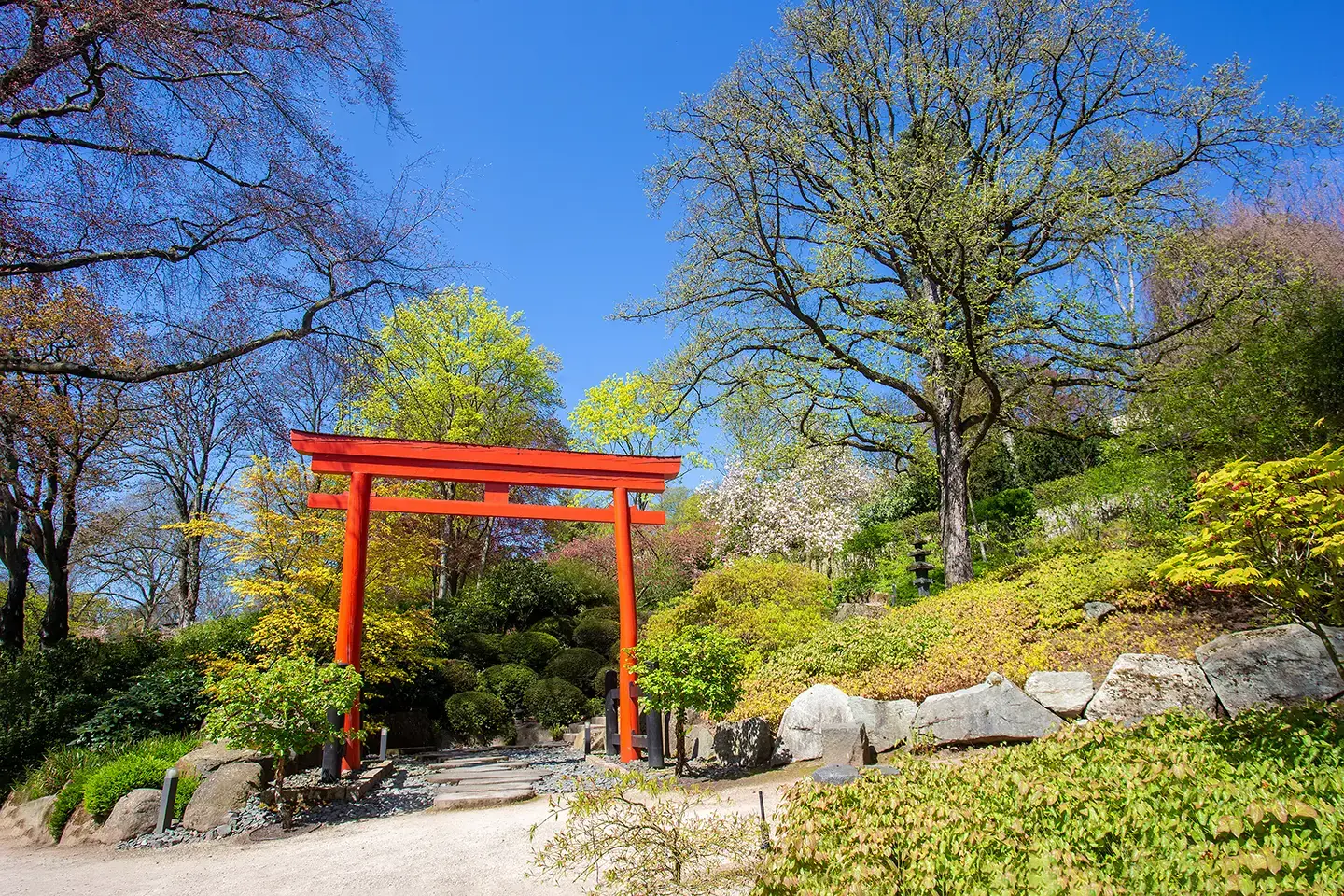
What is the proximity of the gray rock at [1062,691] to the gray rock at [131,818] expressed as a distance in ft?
25.2

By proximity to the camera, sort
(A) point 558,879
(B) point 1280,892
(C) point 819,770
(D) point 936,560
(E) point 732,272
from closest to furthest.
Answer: (B) point 1280,892 < (A) point 558,879 < (C) point 819,770 < (E) point 732,272 < (D) point 936,560

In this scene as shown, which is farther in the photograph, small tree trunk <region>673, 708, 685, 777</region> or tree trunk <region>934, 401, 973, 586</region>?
tree trunk <region>934, 401, 973, 586</region>

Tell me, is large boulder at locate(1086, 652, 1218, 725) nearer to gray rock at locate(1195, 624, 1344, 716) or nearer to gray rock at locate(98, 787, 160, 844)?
gray rock at locate(1195, 624, 1344, 716)

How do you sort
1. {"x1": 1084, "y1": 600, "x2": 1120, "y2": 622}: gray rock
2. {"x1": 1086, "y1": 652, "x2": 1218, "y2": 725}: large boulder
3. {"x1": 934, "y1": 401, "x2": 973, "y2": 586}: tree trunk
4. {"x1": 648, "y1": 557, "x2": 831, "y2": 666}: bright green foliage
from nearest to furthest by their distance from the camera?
A: {"x1": 1086, "y1": 652, "x2": 1218, "y2": 725}: large boulder, {"x1": 1084, "y1": 600, "x2": 1120, "y2": 622}: gray rock, {"x1": 648, "y1": 557, "x2": 831, "y2": 666}: bright green foliage, {"x1": 934, "y1": 401, "x2": 973, "y2": 586}: tree trunk

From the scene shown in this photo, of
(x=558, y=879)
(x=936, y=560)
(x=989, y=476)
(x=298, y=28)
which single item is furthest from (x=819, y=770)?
(x=989, y=476)

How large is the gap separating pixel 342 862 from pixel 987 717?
5.10 metres

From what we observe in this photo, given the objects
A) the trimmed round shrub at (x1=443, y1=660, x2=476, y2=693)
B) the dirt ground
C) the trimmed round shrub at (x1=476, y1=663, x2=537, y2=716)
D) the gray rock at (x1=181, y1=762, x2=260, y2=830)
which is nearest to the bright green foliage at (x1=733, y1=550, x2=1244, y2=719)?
the dirt ground

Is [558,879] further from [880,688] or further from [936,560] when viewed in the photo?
[936,560]

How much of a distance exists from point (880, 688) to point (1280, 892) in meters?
5.00

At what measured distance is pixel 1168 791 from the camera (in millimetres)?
3430

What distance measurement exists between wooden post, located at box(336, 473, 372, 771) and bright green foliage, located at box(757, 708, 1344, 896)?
270 inches

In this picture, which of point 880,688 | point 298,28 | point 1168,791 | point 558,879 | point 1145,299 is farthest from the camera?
point 1145,299

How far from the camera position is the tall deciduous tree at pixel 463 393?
62.5 feet

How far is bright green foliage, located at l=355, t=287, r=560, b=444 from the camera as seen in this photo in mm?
19094
